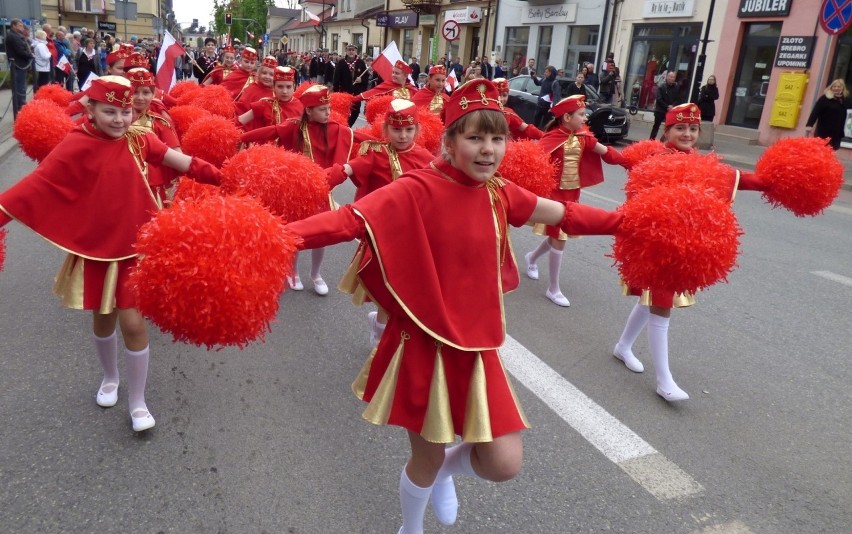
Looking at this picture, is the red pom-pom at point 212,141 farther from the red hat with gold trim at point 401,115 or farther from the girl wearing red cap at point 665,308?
the girl wearing red cap at point 665,308

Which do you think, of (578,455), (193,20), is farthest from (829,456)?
(193,20)

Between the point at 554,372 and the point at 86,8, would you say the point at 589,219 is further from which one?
the point at 86,8

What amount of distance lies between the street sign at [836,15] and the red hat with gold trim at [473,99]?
12199 millimetres

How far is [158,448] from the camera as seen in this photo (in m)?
3.11

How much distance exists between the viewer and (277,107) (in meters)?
6.27

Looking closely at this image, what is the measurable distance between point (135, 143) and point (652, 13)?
2059cm

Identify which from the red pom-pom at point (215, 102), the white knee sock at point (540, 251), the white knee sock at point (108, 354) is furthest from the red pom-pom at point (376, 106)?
the white knee sock at point (108, 354)

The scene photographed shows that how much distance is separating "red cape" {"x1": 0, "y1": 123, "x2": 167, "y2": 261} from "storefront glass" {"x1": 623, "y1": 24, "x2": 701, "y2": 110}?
722 inches

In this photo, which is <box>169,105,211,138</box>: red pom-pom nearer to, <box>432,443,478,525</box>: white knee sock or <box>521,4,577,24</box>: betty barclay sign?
<box>432,443,478,525</box>: white knee sock

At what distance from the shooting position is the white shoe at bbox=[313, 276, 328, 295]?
17.7 feet

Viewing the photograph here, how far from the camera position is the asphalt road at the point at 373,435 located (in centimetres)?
272

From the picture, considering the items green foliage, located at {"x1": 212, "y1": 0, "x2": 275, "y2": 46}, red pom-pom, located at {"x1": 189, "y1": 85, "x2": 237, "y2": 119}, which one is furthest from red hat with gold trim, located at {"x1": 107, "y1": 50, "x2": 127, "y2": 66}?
green foliage, located at {"x1": 212, "y1": 0, "x2": 275, "y2": 46}

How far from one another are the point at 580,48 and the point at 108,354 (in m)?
24.1

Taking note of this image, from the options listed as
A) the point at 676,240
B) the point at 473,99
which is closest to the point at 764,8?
the point at 676,240
